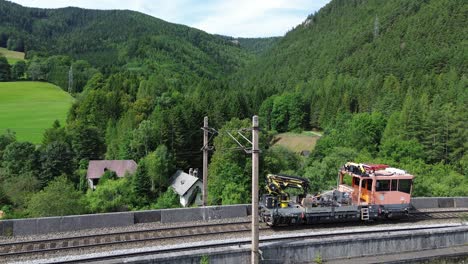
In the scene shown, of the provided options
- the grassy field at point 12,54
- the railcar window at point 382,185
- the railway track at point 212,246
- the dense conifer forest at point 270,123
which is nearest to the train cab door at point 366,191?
the railcar window at point 382,185

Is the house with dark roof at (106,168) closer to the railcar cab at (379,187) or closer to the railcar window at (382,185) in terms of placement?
the railcar cab at (379,187)

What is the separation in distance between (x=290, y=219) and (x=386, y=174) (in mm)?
5746

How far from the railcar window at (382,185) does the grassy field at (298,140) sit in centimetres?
6484

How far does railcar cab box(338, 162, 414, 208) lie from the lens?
65.6 ft

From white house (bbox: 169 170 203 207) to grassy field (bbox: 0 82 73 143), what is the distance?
1380 inches

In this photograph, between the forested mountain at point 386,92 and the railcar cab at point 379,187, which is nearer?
the railcar cab at point 379,187

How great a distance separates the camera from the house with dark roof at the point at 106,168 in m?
57.5

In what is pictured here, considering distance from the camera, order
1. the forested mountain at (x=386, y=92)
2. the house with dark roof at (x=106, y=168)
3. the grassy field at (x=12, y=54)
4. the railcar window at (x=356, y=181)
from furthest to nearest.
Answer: the grassy field at (x=12, y=54) < the house with dark roof at (x=106, y=168) < the forested mountain at (x=386, y=92) < the railcar window at (x=356, y=181)

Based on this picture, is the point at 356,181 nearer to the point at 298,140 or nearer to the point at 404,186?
→ the point at 404,186

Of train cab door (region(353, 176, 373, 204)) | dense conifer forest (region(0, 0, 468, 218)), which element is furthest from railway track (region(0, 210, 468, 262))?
dense conifer forest (region(0, 0, 468, 218))

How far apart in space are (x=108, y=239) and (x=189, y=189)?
32.6 m

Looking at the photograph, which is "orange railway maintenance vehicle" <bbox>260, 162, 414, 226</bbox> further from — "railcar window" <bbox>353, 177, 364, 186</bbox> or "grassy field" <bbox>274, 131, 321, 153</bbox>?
"grassy field" <bbox>274, 131, 321, 153</bbox>

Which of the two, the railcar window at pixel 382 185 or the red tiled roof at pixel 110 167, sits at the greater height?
the railcar window at pixel 382 185

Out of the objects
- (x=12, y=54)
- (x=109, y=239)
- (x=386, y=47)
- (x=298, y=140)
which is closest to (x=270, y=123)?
(x=298, y=140)
